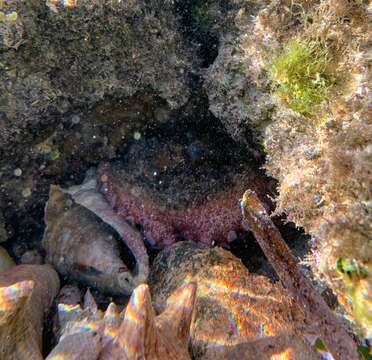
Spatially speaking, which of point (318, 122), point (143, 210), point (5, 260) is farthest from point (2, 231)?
point (318, 122)

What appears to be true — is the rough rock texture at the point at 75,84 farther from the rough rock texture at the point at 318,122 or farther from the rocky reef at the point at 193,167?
the rough rock texture at the point at 318,122

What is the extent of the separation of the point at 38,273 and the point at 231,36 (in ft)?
7.04

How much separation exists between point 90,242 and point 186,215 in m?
0.74

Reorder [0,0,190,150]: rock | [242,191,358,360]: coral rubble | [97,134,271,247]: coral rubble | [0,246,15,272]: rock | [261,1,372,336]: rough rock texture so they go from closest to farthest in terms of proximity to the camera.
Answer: [261,1,372,336]: rough rock texture, [242,191,358,360]: coral rubble, [0,0,190,150]: rock, [97,134,271,247]: coral rubble, [0,246,15,272]: rock

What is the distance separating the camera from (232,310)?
201cm

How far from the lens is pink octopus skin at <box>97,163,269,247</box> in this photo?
2.70 meters

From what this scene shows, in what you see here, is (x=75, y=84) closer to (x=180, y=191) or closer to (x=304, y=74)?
(x=180, y=191)

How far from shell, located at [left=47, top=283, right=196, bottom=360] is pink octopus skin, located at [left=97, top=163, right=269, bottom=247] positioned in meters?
0.89

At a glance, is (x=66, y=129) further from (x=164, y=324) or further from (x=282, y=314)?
(x=282, y=314)

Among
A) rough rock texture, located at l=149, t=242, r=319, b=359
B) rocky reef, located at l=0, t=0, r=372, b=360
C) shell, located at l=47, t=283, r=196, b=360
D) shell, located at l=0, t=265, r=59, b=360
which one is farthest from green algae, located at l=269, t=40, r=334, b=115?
shell, located at l=0, t=265, r=59, b=360

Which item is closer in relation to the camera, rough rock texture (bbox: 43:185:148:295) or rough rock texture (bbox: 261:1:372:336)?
rough rock texture (bbox: 261:1:372:336)

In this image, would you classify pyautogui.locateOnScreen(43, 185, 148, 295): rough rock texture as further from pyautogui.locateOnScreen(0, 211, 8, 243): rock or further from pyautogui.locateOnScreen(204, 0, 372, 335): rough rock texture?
pyautogui.locateOnScreen(204, 0, 372, 335): rough rock texture

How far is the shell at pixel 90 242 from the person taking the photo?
2.61 metres

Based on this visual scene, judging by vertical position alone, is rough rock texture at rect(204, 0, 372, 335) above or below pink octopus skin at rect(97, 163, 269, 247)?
above
